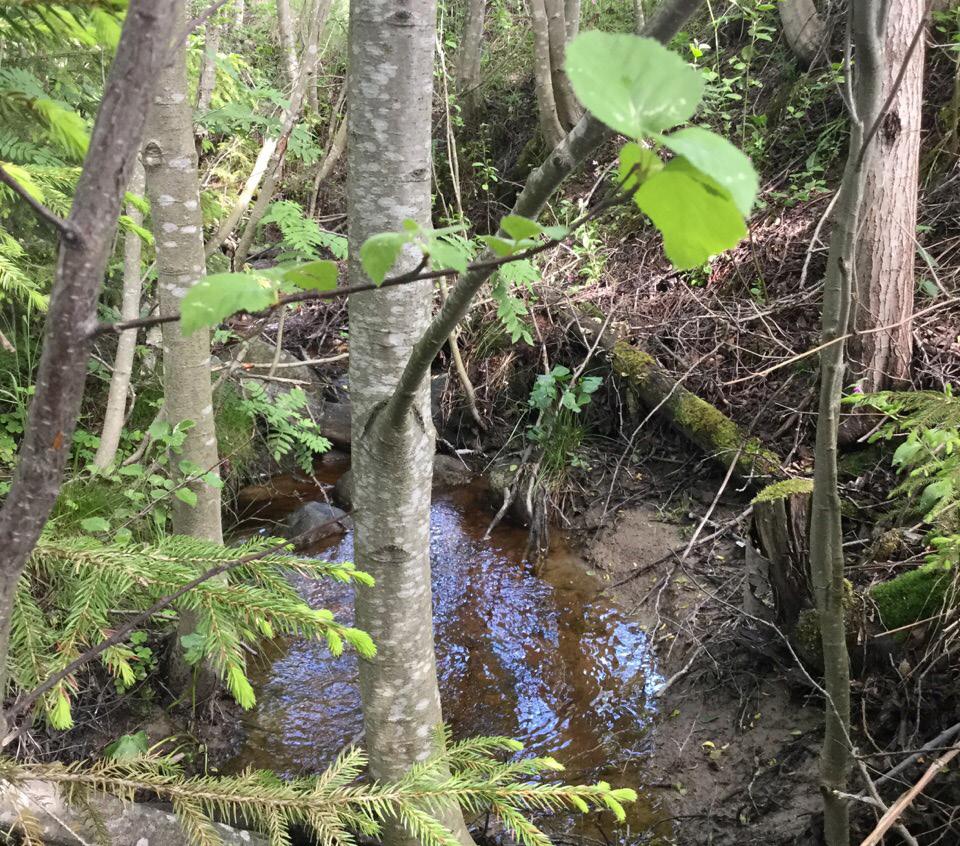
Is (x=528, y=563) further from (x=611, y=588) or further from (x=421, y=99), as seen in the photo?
(x=421, y=99)

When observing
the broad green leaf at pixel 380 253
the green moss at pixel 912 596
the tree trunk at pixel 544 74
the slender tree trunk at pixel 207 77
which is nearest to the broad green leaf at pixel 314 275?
the broad green leaf at pixel 380 253

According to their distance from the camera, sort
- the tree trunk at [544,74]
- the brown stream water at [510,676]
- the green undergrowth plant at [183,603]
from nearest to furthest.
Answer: the green undergrowth plant at [183,603] → the brown stream water at [510,676] → the tree trunk at [544,74]

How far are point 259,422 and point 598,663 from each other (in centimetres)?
296

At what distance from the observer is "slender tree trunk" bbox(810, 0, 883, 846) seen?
55.1 inches

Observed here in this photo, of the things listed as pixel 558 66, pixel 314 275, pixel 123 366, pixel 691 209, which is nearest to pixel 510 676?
pixel 123 366

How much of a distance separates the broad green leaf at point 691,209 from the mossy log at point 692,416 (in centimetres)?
324

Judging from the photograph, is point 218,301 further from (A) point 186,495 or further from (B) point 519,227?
(A) point 186,495

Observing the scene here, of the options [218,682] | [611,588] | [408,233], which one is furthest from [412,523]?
[611,588]

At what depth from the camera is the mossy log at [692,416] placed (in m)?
3.76

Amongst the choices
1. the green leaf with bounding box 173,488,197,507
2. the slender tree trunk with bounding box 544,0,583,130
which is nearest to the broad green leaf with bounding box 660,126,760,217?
the green leaf with bounding box 173,488,197,507

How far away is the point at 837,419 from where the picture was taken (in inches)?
62.2

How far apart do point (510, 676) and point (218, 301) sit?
10.8 feet

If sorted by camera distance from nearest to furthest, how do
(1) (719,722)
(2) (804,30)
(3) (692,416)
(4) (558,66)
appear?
(1) (719,722), (3) (692,416), (2) (804,30), (4) (558,66)

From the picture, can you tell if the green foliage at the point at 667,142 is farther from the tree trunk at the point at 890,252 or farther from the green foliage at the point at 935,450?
the tree trunk at the point at 890,252
